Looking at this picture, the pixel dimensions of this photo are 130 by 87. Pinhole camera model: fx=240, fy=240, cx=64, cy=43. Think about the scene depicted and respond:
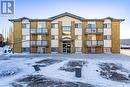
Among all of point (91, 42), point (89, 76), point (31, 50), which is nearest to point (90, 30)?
point (91, 42)

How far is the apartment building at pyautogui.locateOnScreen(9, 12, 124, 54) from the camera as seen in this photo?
43.1 metres

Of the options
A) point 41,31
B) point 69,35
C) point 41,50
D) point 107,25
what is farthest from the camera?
point 107,25

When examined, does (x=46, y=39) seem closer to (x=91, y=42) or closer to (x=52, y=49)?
(x=52, y=49)

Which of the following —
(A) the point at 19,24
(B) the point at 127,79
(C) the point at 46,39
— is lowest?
(B) the point at 127,79

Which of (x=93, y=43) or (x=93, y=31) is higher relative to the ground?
(x=93, y=31)

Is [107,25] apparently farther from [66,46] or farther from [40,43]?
[40,43]

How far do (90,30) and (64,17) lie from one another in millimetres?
5285

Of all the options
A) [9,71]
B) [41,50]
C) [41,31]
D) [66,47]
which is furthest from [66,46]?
[9,71]

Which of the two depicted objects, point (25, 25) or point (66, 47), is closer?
point (66, 47)

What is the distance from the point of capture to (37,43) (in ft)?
141

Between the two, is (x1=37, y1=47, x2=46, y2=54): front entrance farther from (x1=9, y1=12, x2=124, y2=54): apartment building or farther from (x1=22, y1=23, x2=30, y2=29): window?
(x1=22, y1=23, x2=30, y2=29): window

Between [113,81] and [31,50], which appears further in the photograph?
[31,50]

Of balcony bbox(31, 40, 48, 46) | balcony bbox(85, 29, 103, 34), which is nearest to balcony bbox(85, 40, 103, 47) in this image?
balcony bbox(85, 29, 103, 34)

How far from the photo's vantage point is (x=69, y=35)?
43.4 m
